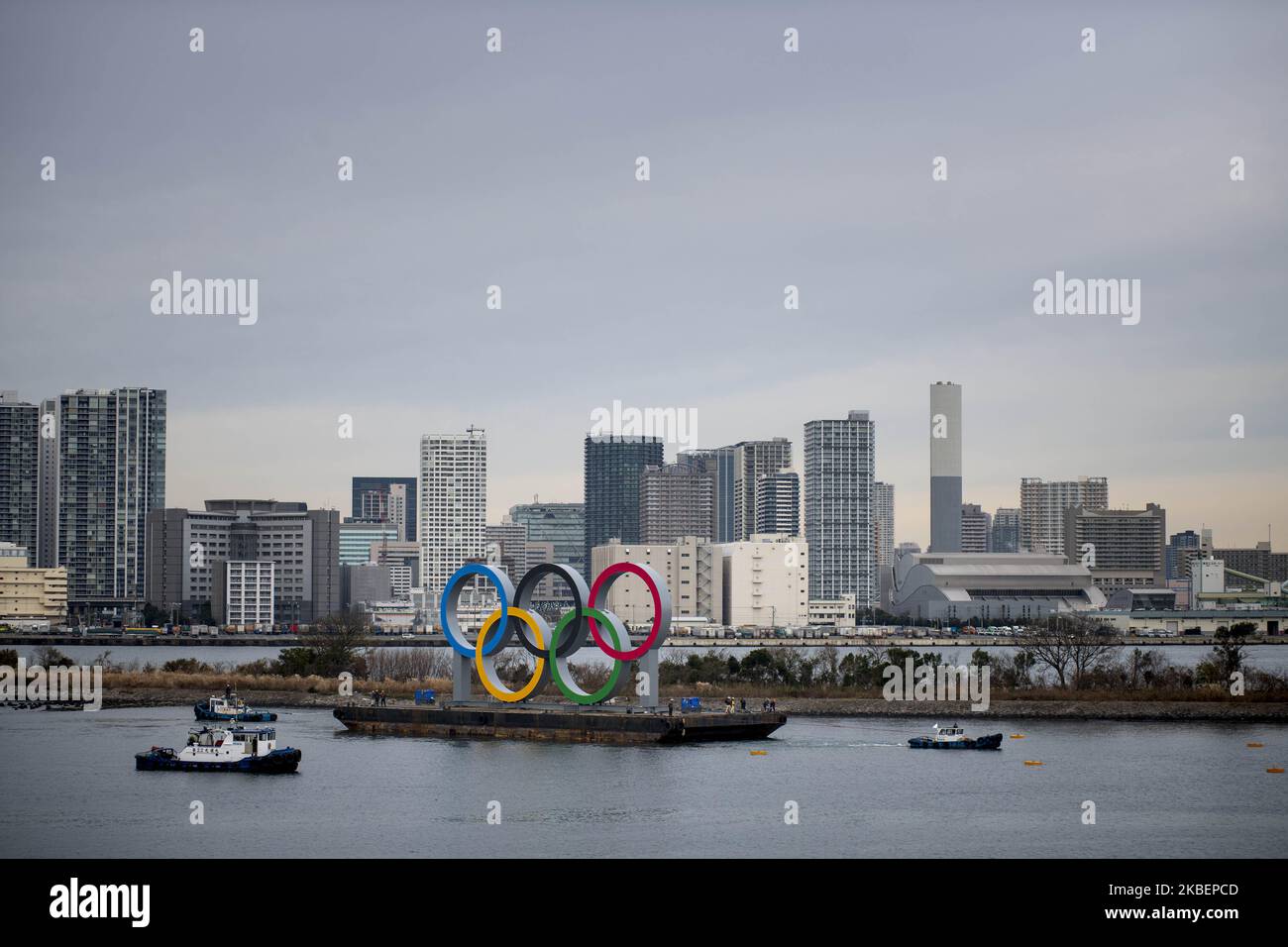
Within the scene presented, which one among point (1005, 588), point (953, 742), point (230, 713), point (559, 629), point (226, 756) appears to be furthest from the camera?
point (1005, 588)

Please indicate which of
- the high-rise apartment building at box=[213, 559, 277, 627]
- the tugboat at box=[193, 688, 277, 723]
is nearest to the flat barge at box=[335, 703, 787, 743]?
the tugboat at box=[193, 688, 277, 723]

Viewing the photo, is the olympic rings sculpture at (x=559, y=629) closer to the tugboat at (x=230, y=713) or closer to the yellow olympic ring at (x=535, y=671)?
the yellow olympic ring at (x=535, y=671)

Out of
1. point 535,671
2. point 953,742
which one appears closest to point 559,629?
point 535,671

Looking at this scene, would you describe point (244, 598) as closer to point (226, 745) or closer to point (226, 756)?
point (226, 745)

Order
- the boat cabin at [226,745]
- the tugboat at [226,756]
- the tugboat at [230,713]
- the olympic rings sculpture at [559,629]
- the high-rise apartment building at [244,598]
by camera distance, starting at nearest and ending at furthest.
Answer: the tugboat at [226,756], the boat cabin at [226,745], the olympic rings sculpture at [559,629], the tugboat at [230,713], the high-rise apartment building at [244,598]

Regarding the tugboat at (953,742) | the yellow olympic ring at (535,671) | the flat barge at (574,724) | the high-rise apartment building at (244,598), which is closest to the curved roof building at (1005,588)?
the high-rise apartment building at (244,598)
